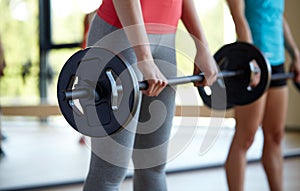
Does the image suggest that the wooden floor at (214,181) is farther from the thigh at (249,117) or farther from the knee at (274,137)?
the thigh at (249,117)

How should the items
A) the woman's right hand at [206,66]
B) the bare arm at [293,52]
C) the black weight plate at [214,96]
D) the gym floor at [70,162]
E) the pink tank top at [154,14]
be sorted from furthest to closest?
1. the gym floor at [70,162]
2. the bare arm at [293,52]
3. the black weight plate at [214,96]
4. the woman's right hand at [206,66]
5. the pink tank top at [154,14]

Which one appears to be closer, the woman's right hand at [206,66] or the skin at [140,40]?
the skin at [140,40]

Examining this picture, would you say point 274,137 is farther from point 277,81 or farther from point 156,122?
point 156,122

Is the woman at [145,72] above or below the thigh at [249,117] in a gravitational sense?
above

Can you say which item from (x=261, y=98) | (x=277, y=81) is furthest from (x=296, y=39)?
(x=261, y=98)

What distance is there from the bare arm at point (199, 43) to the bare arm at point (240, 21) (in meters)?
0.39

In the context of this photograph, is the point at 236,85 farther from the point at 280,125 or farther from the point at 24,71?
the point at 24,71

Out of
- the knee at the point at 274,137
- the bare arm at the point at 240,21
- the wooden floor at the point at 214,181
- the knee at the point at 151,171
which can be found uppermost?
the bare arm at the point at 240,21

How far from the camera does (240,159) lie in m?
1.89

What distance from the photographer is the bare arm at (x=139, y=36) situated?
1.18 metres

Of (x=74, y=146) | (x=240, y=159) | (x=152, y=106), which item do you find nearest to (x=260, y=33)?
(x=240, y=159)

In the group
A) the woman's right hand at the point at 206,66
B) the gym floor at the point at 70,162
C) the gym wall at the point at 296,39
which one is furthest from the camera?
the gym wall at the point at 296,39

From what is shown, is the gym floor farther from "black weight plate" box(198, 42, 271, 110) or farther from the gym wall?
the gym wall

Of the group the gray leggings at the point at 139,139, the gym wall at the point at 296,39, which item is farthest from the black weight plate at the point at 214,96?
the gym wall at the point at 296,39
